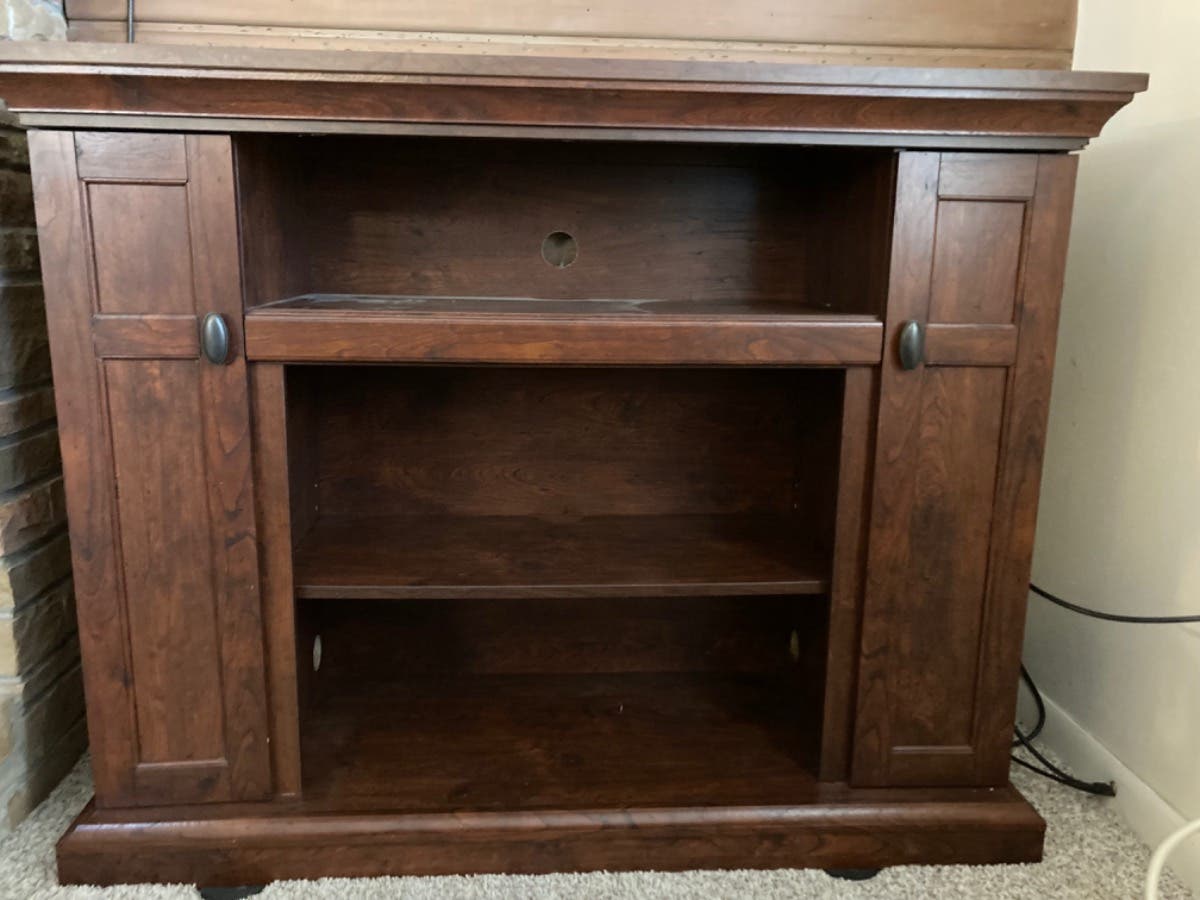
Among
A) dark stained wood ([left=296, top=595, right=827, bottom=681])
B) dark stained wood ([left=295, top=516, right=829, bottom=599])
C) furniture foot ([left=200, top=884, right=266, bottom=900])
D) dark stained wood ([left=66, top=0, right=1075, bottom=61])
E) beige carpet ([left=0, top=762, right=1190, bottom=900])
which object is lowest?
furniture foot ([left=200, top=884, right=266, bottom=900])

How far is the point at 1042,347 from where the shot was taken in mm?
1280

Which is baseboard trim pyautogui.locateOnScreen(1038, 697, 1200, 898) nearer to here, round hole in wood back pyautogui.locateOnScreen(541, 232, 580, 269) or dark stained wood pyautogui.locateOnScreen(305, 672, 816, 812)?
dark stained wood pyautogui.locateOnScreen(305, 672, 816, 812)

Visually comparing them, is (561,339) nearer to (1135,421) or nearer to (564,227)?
(564,227)

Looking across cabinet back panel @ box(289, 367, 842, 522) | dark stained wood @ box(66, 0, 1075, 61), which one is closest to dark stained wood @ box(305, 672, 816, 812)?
cabinet back panel @ box(289, 367, 842, 522)

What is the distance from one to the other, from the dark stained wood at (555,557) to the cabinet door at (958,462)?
0.16 meters

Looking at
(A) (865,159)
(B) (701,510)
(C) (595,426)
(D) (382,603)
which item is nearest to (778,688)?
(B) (701,510)

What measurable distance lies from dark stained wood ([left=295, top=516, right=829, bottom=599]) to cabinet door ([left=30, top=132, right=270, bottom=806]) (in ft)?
0.52

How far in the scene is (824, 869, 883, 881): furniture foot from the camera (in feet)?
4.41

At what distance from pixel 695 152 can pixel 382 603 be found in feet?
3.30

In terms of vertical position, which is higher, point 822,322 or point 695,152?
point 695,152

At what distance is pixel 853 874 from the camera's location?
1352mm

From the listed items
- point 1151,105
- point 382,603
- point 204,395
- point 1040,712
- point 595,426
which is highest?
point 1151,105

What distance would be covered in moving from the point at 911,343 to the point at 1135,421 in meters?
0.50

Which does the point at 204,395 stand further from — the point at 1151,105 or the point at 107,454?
the point at 1151,105
